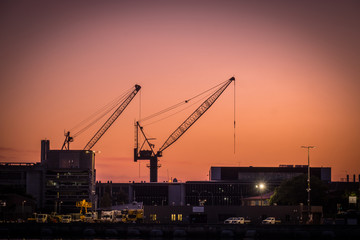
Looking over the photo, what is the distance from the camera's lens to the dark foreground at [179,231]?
126m

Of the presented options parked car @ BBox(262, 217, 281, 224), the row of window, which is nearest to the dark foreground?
Result: parked car @ BBox(262, 217, 281, 224)

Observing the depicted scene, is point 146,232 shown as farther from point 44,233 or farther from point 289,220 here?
point 289,220

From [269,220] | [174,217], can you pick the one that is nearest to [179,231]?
[269,220]

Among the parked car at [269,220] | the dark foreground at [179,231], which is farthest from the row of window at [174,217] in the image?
the dark foreground at [179,231]

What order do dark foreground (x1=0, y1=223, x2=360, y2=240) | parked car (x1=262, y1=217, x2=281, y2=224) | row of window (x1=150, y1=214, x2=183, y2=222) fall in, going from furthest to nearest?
1. row of window (x1=150, y1=214, x2=183, y2=222)
2. parked car (x1=262, y1=217, x2=281, y2=224)
3. dark foreground (x1=0, y1=223, x2=360, y2=240)

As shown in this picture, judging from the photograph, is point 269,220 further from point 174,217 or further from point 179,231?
point 174,217

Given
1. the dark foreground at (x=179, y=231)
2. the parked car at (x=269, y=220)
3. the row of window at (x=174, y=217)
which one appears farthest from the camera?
the row of window at (x=174, y=217)

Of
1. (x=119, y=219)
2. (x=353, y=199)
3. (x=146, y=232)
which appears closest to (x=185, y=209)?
(x=119, y=219)

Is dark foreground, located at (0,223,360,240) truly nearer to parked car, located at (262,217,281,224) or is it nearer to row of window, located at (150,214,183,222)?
parked car, located at (262,217,281,224)

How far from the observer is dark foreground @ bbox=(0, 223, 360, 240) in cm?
12625

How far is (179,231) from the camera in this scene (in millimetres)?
132500

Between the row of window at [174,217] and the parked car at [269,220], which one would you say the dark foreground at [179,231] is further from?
the row of window at [174,217]

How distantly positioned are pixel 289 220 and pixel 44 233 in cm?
6195

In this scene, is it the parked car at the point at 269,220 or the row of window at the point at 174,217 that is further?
the row of window at the point at 174,217
